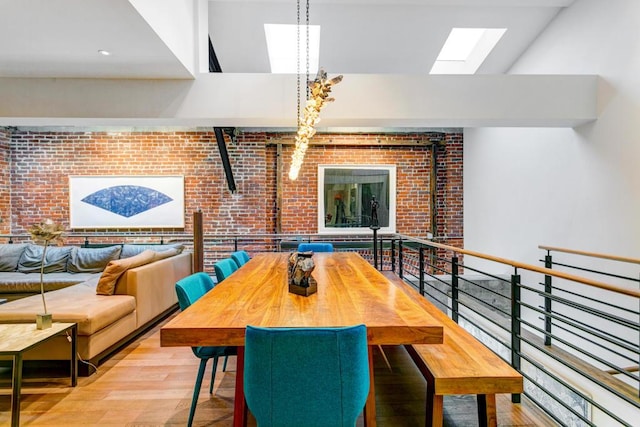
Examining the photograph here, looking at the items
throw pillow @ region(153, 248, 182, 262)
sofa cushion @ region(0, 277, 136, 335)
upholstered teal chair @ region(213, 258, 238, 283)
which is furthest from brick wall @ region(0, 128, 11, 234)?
upholstered teal chair @ region(213, 258, 238, 283)

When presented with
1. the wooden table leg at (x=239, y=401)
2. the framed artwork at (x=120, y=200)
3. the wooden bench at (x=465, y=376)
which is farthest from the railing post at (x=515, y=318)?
the framed artwork at (x=120, y=200)

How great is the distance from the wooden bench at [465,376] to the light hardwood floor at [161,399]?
0.43 m

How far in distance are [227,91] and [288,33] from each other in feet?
5.36

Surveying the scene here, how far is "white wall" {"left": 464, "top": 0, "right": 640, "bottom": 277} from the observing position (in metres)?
3.06

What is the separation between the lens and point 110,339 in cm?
272

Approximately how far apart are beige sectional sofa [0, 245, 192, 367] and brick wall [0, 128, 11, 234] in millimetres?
2868

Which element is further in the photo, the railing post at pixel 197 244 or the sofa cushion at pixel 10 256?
the sofa cushion at pixel 10 256

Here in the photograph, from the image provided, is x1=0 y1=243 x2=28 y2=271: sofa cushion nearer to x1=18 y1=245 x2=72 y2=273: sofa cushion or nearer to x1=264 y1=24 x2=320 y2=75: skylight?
x1=18 y1=245 x2=72 y2=273: sofa cushion

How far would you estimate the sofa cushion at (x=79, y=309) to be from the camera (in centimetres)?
246

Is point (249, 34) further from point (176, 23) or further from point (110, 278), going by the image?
point (110, 278)

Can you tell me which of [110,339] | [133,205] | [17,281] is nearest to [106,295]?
[110,339]

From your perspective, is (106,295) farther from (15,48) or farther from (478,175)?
(478,175)

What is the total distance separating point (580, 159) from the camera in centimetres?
362

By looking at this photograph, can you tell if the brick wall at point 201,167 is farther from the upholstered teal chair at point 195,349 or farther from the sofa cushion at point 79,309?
the upholstered teal chair at point 195,349
